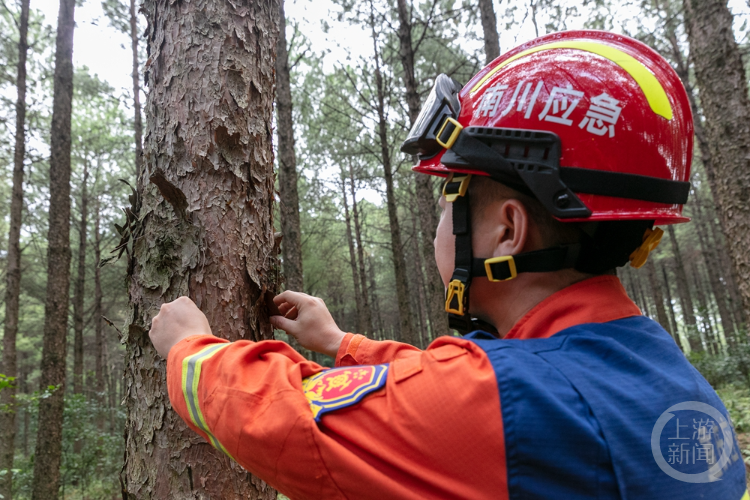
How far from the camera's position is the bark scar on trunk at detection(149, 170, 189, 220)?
1614mm

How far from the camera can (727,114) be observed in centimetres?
495

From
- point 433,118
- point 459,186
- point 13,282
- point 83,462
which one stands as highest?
point 13,282

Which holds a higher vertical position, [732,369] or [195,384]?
[195,384]

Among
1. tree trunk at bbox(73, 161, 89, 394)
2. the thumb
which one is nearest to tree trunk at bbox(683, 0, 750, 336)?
the thumb

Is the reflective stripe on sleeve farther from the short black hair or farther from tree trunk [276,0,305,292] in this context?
tree trunk [276,0,305,292]

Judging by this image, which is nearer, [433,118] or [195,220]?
[433,118]

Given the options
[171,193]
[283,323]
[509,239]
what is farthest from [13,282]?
[509,239]

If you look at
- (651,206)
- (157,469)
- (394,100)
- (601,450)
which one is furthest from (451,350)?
(394,100)

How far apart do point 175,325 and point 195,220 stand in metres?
0.48

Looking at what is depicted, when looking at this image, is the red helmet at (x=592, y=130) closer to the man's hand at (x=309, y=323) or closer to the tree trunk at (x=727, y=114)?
the man's hand at (x=309, y=323)

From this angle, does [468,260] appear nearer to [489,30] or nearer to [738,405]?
[489,30]

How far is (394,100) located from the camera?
37.2 feet

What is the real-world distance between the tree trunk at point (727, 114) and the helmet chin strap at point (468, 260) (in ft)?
17.1

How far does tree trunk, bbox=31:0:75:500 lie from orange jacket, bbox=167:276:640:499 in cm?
718
